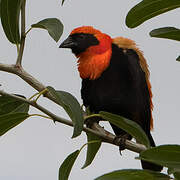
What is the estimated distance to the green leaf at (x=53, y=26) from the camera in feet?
7.18

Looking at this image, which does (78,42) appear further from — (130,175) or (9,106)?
(130,175)

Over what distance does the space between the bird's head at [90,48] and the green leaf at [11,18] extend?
55.6 inches

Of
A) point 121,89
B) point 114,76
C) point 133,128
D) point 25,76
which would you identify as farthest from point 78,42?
point 133,128

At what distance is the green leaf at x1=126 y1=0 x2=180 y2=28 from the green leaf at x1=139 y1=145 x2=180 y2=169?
2.34 ft

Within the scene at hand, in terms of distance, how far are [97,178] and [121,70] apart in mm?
1977

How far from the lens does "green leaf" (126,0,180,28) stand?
2014mm

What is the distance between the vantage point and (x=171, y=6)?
6.63 ft

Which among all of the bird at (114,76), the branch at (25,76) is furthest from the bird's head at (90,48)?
the branch at (25,76)

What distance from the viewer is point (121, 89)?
3.62 m

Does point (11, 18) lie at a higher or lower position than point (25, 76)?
higher

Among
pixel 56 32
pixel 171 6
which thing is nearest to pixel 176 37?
pixel 171 6

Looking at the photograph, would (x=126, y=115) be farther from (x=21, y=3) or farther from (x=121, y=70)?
(x=21, y=3)

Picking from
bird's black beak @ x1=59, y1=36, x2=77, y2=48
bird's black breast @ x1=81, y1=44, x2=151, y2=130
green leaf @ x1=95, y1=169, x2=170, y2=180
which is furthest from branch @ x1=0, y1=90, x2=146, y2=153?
bird's black beak @ x1=59, y1=36, x2=77, y2=48

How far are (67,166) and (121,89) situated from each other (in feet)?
4.84
